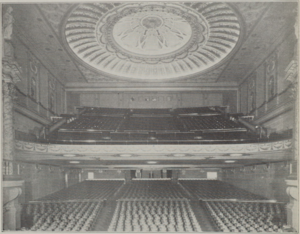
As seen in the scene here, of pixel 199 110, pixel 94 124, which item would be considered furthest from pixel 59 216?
pixel 199 110

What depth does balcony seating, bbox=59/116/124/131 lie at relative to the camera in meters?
8.66

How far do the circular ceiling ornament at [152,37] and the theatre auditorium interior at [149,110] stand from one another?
0.05 metres

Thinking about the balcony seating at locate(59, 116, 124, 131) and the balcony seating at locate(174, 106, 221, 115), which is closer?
the balcony seating at locate(59, 116, 124, 131)

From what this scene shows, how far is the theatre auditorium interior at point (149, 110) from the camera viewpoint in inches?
218

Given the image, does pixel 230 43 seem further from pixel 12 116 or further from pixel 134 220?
pixel 12 116

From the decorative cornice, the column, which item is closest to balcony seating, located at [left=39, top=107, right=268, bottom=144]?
the decorative cornice

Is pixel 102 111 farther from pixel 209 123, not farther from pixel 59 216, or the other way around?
pixel 59 216

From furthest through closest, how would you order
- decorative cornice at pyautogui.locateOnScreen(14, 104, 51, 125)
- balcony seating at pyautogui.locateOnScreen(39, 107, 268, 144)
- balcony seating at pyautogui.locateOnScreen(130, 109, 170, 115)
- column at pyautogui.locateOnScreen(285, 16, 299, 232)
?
balcony seating at pyautogui.locateOnScreen(130, 109, 170, 115) < balcony seating at pyautogui.locateOnScreen(39, 107, 268, 144) < decorative cornice at pyautogui.locateOnScreen(14, 104, 51, 125) < column at pyautogui.locateOnScreen(285, 16, 299, 232)

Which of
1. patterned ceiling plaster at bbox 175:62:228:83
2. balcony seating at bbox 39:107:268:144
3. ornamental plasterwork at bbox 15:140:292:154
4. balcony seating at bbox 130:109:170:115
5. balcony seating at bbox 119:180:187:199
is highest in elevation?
patterned ceiling plaster at bbox 175:62:228:83

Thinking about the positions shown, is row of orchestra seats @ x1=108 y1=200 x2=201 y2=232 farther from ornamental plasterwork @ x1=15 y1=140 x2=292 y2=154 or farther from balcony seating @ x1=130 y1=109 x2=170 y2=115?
balcony seating @ x1=130 y1=109 x2=170 y2=115

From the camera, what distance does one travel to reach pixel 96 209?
6.61 meters

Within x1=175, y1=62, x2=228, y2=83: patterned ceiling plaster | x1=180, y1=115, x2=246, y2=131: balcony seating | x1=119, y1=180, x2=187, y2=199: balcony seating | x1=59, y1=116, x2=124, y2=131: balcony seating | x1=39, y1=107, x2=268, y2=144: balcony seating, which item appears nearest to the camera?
x1=39, y1=107, x2=268, y2=144: balcony seating

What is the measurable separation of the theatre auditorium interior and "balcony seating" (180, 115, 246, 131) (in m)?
0.10

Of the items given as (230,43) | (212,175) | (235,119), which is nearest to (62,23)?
(230,43)
